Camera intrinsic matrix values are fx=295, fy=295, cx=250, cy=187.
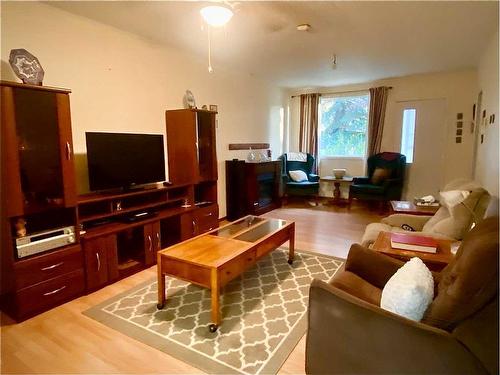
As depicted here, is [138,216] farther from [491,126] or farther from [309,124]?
[309,124]

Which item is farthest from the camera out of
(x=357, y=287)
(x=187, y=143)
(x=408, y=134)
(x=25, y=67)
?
(x=408, y=134)

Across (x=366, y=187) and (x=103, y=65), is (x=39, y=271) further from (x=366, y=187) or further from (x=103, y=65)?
(x=366, y=187)

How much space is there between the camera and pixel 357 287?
1.76 meters

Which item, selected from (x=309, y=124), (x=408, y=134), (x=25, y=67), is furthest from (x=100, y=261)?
(x=408, y=134)

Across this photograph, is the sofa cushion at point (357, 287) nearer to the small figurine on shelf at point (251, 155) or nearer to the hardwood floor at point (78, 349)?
the hardwood floor at point (78, 349)

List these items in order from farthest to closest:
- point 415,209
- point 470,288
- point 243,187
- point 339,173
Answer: point 339,173 < point 243,187 < point 415,209 < point 470,288

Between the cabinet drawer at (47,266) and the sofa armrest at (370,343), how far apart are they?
2004 millimetres

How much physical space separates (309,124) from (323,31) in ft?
10.9

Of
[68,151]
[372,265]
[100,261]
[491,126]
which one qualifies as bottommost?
[100,261]

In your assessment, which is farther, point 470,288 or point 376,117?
point 376,117

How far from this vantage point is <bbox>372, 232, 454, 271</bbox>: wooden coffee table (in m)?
1.87

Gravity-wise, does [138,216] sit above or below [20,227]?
below

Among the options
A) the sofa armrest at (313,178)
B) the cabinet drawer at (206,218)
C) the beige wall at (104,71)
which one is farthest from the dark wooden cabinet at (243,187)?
the sofa armrest at (313,178)

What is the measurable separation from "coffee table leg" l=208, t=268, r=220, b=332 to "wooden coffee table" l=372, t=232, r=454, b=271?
1.14 metres
